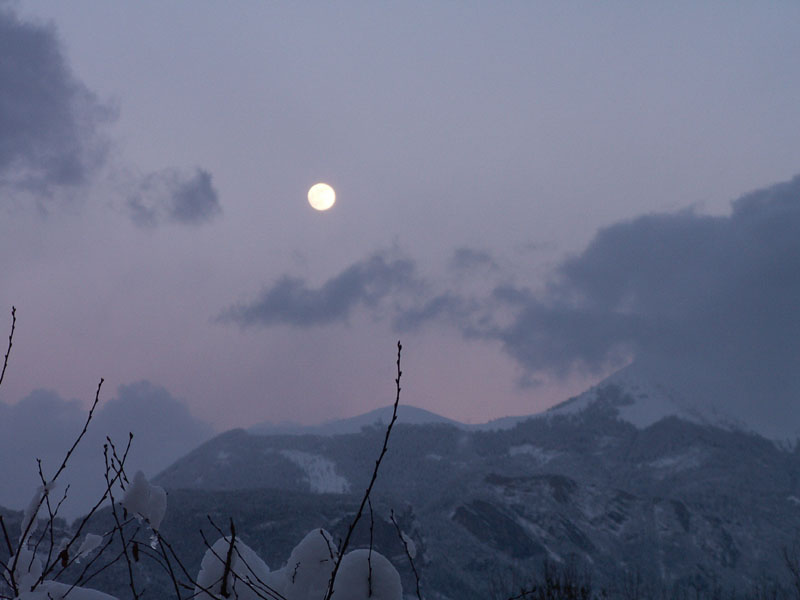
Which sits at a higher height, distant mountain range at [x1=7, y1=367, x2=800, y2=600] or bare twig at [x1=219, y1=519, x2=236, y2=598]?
bare twig at [x1=219, y1=519, x2=236, y2=598]

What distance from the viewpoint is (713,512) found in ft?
559

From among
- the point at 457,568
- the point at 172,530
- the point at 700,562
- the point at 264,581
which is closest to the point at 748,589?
the point at 700,562

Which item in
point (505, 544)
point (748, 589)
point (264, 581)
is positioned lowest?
point (748, 589)

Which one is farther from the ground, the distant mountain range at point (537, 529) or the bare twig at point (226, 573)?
the bare twig at point (226, 573)

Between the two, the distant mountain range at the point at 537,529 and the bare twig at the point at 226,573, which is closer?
the bare twig at the point at 226,573

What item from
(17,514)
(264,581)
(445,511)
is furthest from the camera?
(445,511)

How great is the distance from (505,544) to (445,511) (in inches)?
656

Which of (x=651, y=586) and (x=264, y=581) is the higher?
(x=264, y=581)

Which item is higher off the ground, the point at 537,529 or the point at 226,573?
the point at 226,573

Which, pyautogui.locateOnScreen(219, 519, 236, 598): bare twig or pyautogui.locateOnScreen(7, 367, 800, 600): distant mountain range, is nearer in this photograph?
pyautogui.locateOnScreen(219, 519, 236, 598): bare twig

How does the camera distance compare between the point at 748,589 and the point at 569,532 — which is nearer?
the point at 748,589

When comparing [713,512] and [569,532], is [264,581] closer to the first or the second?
[569,532]

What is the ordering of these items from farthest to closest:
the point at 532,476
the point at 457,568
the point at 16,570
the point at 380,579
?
the point at 532,476 < the point at 457,568 < the point at 16,570 < the point at 380,579

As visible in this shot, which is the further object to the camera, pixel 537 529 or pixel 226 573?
pixel 537 529
